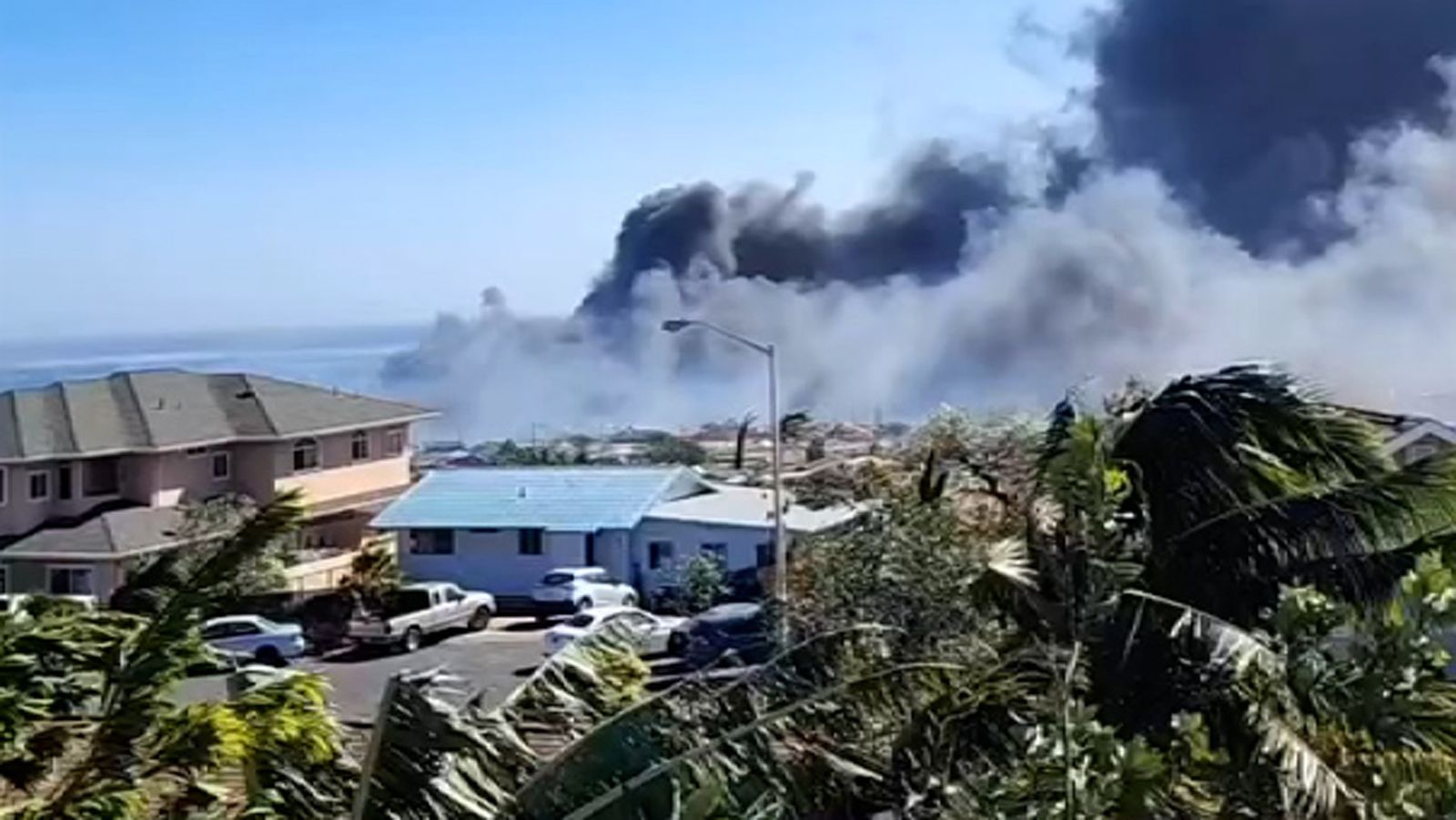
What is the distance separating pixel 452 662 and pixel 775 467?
6.40m

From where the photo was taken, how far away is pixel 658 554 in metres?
39.4

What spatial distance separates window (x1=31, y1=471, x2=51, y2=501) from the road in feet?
31.2

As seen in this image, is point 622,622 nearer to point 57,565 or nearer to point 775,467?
point 775,467

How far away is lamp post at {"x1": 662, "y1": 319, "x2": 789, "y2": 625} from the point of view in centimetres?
1956

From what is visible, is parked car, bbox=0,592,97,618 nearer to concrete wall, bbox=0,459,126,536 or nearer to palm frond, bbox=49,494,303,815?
palm frond, bbox=49,494,303,815

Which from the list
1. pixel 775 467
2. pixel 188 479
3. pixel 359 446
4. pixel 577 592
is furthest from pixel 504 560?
pixel 775 467

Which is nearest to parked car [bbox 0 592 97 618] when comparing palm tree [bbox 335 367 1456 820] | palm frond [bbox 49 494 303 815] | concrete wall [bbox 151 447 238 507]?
palm frond [bbox 49 494 303 815]

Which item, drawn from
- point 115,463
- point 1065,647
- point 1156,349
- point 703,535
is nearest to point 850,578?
point 1065,647

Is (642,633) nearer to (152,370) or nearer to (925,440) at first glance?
(925,440)

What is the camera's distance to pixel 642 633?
9.62 meters

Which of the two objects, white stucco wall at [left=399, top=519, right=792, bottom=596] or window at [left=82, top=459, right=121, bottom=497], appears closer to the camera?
white stucco wall at [left=399, top=519, right=792, bottom=596]

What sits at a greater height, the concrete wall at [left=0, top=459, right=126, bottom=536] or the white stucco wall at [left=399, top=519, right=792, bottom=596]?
the concrete wall at [left=0, top=459, right=126, bottom=536]

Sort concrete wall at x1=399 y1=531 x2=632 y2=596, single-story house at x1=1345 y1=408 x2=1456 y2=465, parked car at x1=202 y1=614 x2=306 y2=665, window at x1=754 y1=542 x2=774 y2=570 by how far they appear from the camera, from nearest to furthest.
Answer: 1. single-story house at x1=1345 y1=408 x2=1456 y2=465
2. parked car at x1=202 y1=614 x2=306 y2=665
3. window at x1=754 y1=542 x2=774 y2=570
4. concrete wall at x1=399 y1=531 x2=632 y2=596

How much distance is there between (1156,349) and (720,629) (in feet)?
131
